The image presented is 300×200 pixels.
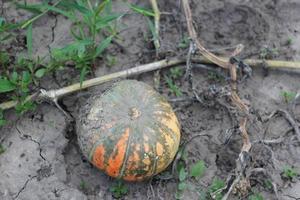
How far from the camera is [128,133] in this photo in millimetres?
3146

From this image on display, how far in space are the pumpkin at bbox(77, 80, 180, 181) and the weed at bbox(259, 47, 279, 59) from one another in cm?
108

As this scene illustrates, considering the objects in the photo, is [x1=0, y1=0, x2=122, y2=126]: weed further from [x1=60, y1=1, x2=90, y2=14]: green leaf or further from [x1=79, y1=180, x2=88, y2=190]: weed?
[x1=79, y1=180, x2=88, y2=190]: weed

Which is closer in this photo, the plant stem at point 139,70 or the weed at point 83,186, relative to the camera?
the weed at point 83,186

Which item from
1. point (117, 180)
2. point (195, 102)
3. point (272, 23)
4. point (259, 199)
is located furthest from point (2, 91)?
point (272, 23)

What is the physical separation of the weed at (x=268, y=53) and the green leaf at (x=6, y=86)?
196 cm

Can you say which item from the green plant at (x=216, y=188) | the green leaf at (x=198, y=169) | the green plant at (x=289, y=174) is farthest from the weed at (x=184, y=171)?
the green plant at (x=289, y=174)

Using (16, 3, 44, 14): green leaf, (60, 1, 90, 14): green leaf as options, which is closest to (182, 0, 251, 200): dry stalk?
(60, 1, 90, 14): green leaf

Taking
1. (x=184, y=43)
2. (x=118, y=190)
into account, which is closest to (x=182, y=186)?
(x=118, y=190)

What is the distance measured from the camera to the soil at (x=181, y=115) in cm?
343

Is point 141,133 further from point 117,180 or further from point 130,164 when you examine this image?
point 117,180

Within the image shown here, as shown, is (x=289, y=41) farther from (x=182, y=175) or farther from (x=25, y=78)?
(x=25, y=78)

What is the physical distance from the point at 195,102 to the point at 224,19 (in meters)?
0.84

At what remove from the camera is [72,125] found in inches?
144

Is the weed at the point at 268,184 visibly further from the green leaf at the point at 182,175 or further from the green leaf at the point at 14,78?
the green leaf at the point at 14,78
